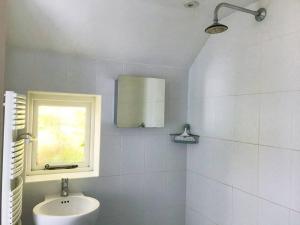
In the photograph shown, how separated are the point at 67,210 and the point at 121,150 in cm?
68

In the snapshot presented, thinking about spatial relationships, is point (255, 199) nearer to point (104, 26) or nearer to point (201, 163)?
point (201, 163)

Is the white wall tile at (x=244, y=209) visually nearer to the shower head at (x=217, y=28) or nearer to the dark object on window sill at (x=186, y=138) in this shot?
the dark object on window sill at (x=186, y=138)

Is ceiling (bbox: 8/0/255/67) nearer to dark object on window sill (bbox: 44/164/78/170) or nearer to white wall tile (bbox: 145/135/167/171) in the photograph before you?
white wall tile (bbox: 145/135/167/171)

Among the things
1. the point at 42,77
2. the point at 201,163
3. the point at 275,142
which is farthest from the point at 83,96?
the point at 275,142

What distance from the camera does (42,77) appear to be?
2.13 metres

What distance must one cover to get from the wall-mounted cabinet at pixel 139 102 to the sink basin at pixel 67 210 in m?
0.71

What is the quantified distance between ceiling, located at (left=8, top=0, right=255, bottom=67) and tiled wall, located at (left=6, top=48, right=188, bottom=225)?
0.39 ft

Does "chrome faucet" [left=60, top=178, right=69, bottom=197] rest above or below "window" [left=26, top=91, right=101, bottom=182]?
below

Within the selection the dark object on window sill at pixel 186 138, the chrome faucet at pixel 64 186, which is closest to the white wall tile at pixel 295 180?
the dark object on window sill at pixel 186 138

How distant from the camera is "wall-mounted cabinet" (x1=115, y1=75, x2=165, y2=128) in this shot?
2.31 meters

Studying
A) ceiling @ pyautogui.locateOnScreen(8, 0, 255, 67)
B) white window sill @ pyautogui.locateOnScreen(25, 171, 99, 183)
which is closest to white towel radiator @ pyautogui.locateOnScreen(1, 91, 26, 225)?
white window sill @ pyautogui.locateOnScreen(25, 171, 99, 183)

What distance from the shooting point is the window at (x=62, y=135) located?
90.1 inches

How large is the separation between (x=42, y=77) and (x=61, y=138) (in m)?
0.61

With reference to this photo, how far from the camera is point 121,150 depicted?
2.40 metres
